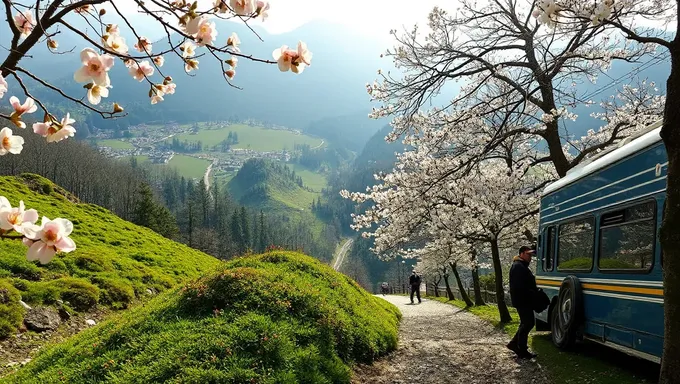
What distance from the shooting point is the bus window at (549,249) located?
36.5ft

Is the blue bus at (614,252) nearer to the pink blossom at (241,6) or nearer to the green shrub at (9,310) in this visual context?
the pink blossom at (241,6)

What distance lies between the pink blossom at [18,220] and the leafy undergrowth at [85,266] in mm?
10803

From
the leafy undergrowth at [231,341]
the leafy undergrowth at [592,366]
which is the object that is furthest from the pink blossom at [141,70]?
the leafy undergrowth at [592,366]

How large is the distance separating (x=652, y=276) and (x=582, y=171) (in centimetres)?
364

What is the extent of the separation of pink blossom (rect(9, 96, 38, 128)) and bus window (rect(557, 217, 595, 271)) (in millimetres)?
8832

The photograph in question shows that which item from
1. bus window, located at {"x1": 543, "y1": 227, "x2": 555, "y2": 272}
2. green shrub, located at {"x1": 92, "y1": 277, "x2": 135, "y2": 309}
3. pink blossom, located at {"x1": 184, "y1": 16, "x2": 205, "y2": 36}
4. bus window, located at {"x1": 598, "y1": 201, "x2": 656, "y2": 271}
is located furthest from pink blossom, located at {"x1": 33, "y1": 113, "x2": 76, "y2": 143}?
green shrub, located at {"x1": 92, "y1": 277, "x2": 135, "y2": 309}

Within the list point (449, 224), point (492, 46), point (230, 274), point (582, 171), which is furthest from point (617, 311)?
point (449, 224)

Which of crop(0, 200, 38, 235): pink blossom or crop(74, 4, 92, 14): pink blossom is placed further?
crop(74, 4, 92, 14): pink blossom

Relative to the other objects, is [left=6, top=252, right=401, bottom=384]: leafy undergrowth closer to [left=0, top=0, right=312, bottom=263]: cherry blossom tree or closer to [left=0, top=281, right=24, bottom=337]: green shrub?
[left=0, top=281, right=24, bottom=337]: green shrub

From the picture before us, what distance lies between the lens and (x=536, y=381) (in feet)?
23.9

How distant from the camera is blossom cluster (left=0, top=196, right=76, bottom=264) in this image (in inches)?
75.7

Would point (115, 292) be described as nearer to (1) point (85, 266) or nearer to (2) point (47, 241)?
(1) point (85, 266)

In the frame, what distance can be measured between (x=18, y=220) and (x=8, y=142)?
80 cm

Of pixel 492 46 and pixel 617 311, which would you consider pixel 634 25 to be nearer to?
pixel 492 46
